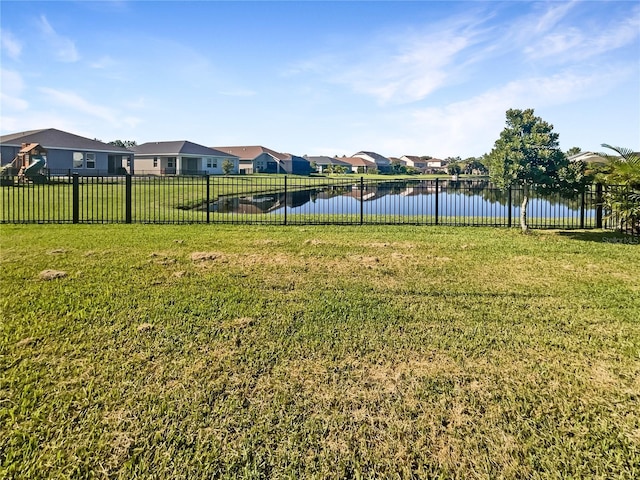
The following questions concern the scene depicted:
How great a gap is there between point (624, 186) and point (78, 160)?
34645 millimetres

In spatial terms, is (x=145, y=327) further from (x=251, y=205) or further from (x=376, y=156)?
(x=376, y=156)

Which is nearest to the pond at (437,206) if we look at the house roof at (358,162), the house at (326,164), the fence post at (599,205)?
the fence post at (599,205)

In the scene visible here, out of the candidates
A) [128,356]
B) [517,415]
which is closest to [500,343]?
[517,415]

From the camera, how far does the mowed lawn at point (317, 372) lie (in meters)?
2.12

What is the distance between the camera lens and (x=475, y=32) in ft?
31.6

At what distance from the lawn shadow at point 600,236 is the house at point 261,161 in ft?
154

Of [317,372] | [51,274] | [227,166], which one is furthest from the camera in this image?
[227,166]

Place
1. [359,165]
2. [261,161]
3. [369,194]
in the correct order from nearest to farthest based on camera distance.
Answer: [369,194]
[261,161]
[359,165]

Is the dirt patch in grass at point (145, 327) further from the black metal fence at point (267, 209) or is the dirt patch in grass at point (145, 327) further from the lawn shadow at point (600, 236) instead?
the lawn shadow at point (600, 236)

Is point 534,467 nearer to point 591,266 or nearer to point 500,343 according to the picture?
point 500,343

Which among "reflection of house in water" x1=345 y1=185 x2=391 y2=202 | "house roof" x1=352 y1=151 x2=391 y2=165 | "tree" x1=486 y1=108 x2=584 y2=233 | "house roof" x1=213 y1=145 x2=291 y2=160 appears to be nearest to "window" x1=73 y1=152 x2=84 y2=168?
"reflection of house in water" x1=345 y1=185 x2=391 y2=202

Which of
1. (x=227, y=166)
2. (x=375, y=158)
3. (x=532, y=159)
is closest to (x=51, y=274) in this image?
(x=532, y=159)

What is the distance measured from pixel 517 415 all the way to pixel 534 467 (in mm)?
435

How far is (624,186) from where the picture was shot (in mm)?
8789
